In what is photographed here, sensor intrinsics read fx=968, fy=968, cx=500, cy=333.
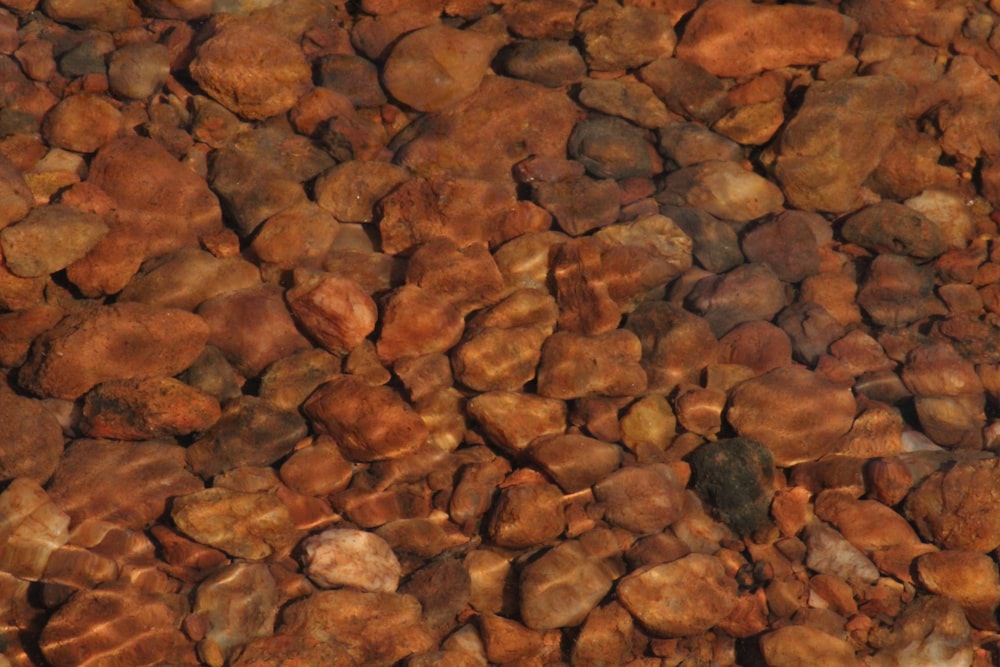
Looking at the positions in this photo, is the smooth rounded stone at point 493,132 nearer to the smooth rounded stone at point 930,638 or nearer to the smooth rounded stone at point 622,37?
the smooth rounded stone at point 622,37

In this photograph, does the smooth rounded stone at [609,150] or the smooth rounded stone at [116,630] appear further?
the smooth rounded stone at [609,150]

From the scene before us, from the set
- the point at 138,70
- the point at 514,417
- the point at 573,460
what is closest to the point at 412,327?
the point at 514,417

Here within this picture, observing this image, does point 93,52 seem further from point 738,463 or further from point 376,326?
point 738,463

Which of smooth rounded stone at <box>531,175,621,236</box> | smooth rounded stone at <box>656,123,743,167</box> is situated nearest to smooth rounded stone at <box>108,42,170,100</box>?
smooth rounded stone at <box>531,175,621,236</box>

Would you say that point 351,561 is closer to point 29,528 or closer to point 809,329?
point 29,528

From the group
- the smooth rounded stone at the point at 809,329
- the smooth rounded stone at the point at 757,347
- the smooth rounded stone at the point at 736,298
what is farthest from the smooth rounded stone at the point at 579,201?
the smooth rounded stone at the point at 809,329

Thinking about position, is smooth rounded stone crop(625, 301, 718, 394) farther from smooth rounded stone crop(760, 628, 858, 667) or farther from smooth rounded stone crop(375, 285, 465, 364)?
smooth rounded stone crop(760, 628, 858, 667)

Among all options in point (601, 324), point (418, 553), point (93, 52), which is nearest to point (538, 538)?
point (418, 553)
